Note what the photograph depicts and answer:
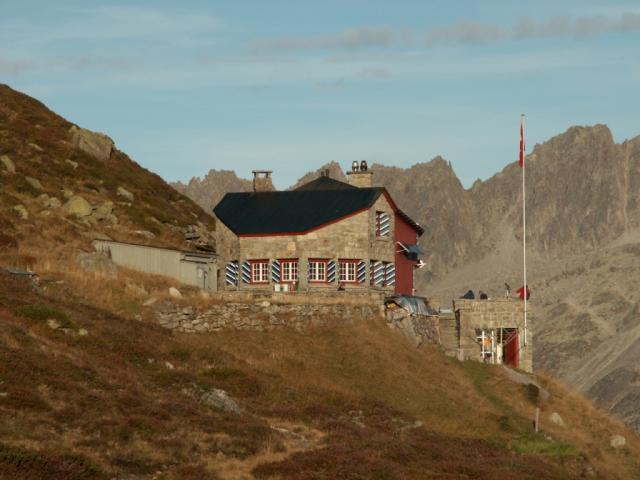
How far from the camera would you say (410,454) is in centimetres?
3772

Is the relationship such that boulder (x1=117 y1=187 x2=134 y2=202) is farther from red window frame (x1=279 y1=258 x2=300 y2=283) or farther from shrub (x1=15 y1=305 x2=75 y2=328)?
Answer: shrub (x1=15 y1=305 x2=75 y2=328)

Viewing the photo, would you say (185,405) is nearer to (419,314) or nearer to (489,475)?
(489,475)

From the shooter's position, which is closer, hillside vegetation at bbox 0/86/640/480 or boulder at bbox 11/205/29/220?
hillside vegetation at bbox 0/86/640/480

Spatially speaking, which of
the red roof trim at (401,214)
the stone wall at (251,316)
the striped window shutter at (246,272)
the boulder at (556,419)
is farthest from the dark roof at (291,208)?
the boulder at (556,419)

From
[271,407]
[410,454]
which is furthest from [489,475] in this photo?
[271,407]

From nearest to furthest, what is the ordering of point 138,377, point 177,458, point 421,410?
point 177,458 < point 138,377 < point 421,410

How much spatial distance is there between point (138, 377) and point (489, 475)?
1276cm

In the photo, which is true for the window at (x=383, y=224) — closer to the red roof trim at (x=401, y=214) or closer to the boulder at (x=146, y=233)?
the red roof trim at (x=401, y=214)

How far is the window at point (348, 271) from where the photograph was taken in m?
62.4

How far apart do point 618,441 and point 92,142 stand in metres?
50.2

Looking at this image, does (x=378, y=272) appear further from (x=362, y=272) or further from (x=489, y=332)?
(x=489, y=332)

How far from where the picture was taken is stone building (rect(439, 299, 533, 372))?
62719mm

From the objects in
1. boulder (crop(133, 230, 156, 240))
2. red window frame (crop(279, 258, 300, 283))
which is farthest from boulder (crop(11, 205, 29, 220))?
red window frame (crop(279, 258, 300, 283))

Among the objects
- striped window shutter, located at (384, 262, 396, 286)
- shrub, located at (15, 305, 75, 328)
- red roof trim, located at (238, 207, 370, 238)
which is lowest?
shrub, located at (15, 305, 75, 328)
